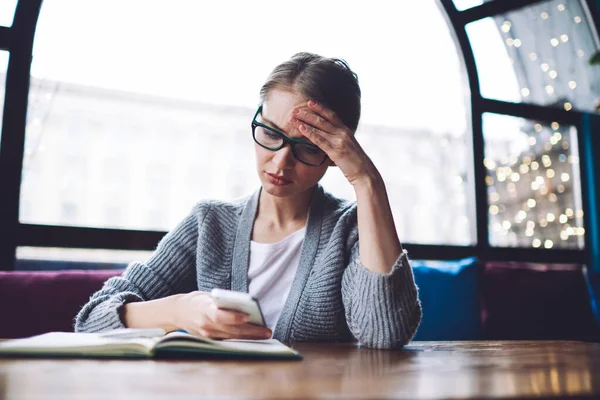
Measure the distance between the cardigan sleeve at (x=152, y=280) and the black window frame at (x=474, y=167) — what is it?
89cm

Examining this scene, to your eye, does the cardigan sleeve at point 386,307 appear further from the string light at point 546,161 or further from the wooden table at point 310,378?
the string light at point 546,161

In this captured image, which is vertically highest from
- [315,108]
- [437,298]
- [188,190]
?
[315,108]

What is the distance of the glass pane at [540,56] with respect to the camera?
3.09 m

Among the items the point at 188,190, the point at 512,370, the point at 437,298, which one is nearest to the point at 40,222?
the point at 188,190

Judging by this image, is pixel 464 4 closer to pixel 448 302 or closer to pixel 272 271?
pixel 448 302

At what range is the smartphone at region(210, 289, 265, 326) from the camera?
2.71 ft

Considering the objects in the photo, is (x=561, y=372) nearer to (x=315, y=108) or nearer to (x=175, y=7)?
(x=315, y=108)

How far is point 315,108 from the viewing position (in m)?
1.25

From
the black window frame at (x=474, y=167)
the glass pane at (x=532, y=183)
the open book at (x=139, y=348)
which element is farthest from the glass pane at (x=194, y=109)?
the open book at (x=139, y=348)

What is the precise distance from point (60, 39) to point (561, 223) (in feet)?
10.1

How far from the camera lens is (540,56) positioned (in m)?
3.37

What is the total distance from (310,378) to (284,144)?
0.71m

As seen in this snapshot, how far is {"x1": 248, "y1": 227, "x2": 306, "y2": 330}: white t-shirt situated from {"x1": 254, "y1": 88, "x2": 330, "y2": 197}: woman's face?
0.17 meters

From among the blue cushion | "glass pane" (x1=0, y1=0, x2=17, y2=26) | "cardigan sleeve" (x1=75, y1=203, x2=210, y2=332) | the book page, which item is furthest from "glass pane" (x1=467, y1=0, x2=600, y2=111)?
the book page
